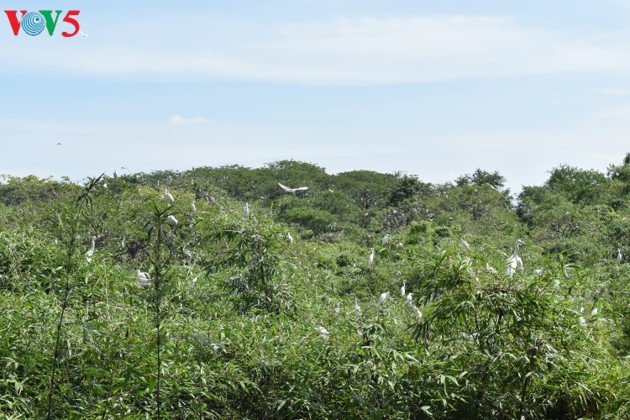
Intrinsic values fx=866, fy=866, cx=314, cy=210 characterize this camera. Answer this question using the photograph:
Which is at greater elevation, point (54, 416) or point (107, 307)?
point (107, 307)

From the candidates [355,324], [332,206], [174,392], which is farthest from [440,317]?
[332,206]

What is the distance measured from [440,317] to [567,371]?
533 millimetres

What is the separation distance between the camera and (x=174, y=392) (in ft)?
11.4

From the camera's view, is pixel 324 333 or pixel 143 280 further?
pixel 143 280

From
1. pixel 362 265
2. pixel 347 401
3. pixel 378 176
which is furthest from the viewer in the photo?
pixel 378 176

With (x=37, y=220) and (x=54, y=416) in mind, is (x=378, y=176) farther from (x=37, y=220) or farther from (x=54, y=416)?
(x=54, y=416)

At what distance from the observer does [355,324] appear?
3.68 meters

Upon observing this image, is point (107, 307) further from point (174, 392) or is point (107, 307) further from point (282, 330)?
point (282, 330)


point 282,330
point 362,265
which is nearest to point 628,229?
point 362,265

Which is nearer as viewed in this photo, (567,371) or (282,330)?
(567,371)

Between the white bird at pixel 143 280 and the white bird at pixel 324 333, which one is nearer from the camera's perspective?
the white bird at pixel 324 333

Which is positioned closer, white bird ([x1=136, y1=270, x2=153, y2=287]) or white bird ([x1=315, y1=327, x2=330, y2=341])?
white bird ([x1=315, y1=327, x2=330, y2=341])

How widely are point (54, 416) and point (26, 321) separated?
0.54 meters

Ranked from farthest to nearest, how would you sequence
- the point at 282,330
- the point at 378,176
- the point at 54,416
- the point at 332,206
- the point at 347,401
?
the point at 378,176
the point at 332,206
the point at 282,330
the point at 347,401
the point at 54,416
